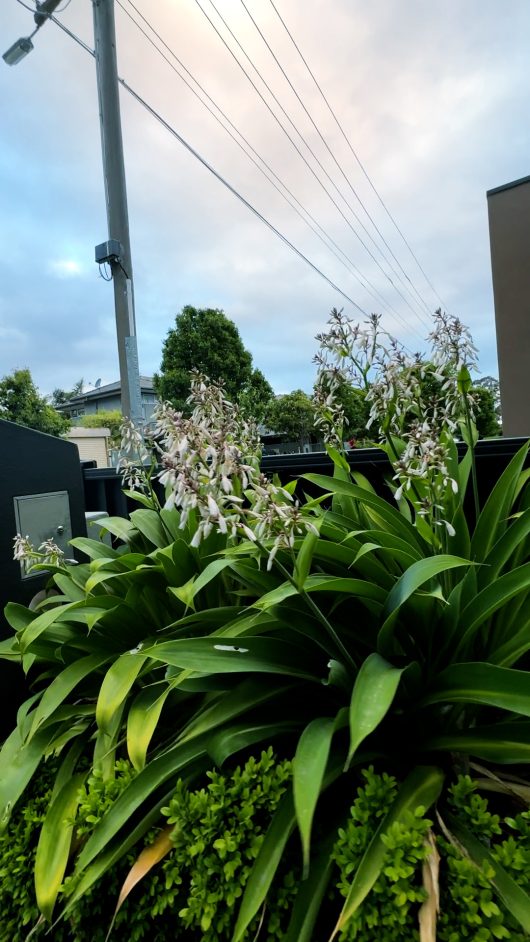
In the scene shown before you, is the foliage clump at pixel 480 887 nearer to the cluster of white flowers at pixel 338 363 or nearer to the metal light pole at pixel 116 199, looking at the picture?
the cluster of white flowers at pixel 338 363

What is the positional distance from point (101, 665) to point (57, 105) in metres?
10.1

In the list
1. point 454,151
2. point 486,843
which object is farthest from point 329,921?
point 454,151

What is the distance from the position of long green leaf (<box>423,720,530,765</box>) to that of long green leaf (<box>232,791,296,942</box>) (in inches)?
A: 14.3

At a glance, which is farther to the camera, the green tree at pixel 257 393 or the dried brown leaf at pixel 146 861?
the green tree at pixel 257 393

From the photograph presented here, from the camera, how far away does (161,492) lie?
3.41m

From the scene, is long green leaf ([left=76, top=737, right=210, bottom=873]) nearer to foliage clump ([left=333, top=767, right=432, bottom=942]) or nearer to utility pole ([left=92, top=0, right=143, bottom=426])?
foliage clump ([left=333, top=767, right=432, bottom=942])

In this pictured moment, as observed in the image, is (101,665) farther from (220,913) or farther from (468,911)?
(468,911)

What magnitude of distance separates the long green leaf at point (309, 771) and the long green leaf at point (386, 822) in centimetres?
9

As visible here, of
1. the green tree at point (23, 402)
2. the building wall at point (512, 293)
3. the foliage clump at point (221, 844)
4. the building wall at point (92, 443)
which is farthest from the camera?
the building wall at point (92, 443)

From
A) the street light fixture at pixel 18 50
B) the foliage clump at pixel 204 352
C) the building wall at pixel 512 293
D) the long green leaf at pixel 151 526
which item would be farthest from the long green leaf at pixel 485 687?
the foliage clump at pixel 204 352

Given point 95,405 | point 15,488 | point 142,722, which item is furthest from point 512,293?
point 95,405

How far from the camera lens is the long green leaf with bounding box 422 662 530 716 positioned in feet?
3.15

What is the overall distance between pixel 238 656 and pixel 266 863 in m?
0.38

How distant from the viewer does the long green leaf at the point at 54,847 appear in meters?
1.05
